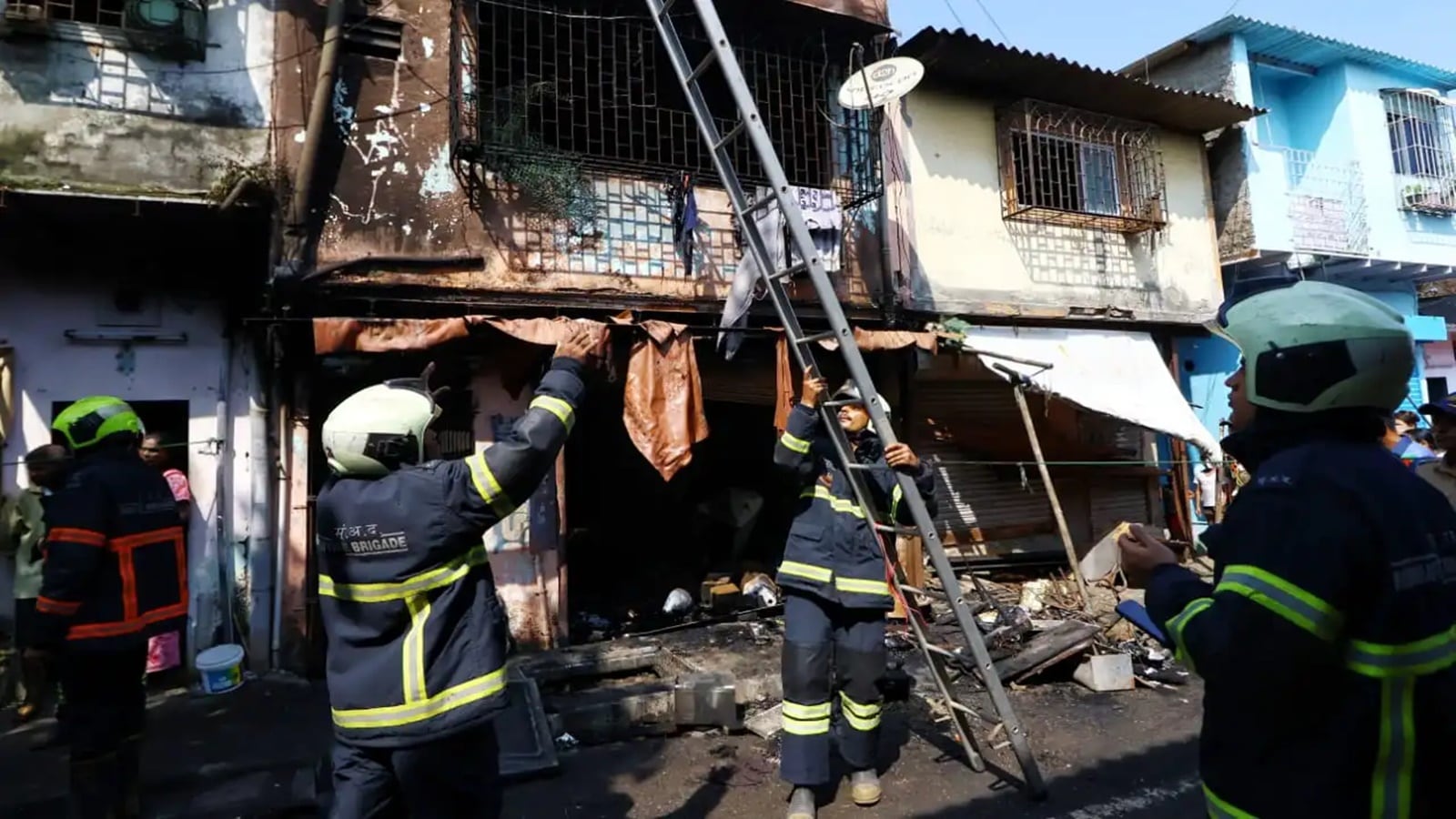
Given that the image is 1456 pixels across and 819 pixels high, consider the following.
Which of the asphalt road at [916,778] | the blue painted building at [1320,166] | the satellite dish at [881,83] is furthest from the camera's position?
the blue painted building at [1320,166]

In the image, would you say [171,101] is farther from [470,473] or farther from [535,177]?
[470,473]

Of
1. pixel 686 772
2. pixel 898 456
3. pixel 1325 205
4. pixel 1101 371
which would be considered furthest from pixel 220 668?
pixel 1325 205

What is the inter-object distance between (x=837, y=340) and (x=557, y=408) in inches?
65.8

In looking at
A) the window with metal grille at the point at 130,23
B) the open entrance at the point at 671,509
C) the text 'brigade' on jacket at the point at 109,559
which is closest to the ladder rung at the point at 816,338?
the text 'brigade' on jacket at the point at 109,559

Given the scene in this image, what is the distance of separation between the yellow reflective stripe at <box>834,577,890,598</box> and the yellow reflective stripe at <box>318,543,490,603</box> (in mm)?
1986

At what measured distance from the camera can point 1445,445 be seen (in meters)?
4.39

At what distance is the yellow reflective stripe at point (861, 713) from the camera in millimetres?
3930

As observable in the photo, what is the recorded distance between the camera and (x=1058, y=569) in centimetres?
958

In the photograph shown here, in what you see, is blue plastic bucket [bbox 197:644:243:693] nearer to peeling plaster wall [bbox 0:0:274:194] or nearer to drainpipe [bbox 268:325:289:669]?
drainpipe [bbox 268:325:289:669]

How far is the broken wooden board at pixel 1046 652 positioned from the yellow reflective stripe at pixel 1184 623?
439cm

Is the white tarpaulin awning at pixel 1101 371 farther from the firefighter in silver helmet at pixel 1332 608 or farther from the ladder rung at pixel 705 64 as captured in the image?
the firefighter in silver helmet at pixel 1332 608

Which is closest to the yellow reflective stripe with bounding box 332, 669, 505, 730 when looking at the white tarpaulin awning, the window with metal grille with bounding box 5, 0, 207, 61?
the window with metal grille with bounding box 5, 0, 207, 61

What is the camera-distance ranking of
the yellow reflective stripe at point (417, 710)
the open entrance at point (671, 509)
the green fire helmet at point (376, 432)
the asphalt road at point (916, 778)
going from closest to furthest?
the yellow reflective stripe at point (417, 710) < the green fire helmet at point (376, 432) < the asphalt road at point (916, 778) < the open entrance at point (671, 509)

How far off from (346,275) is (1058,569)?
842 cm
